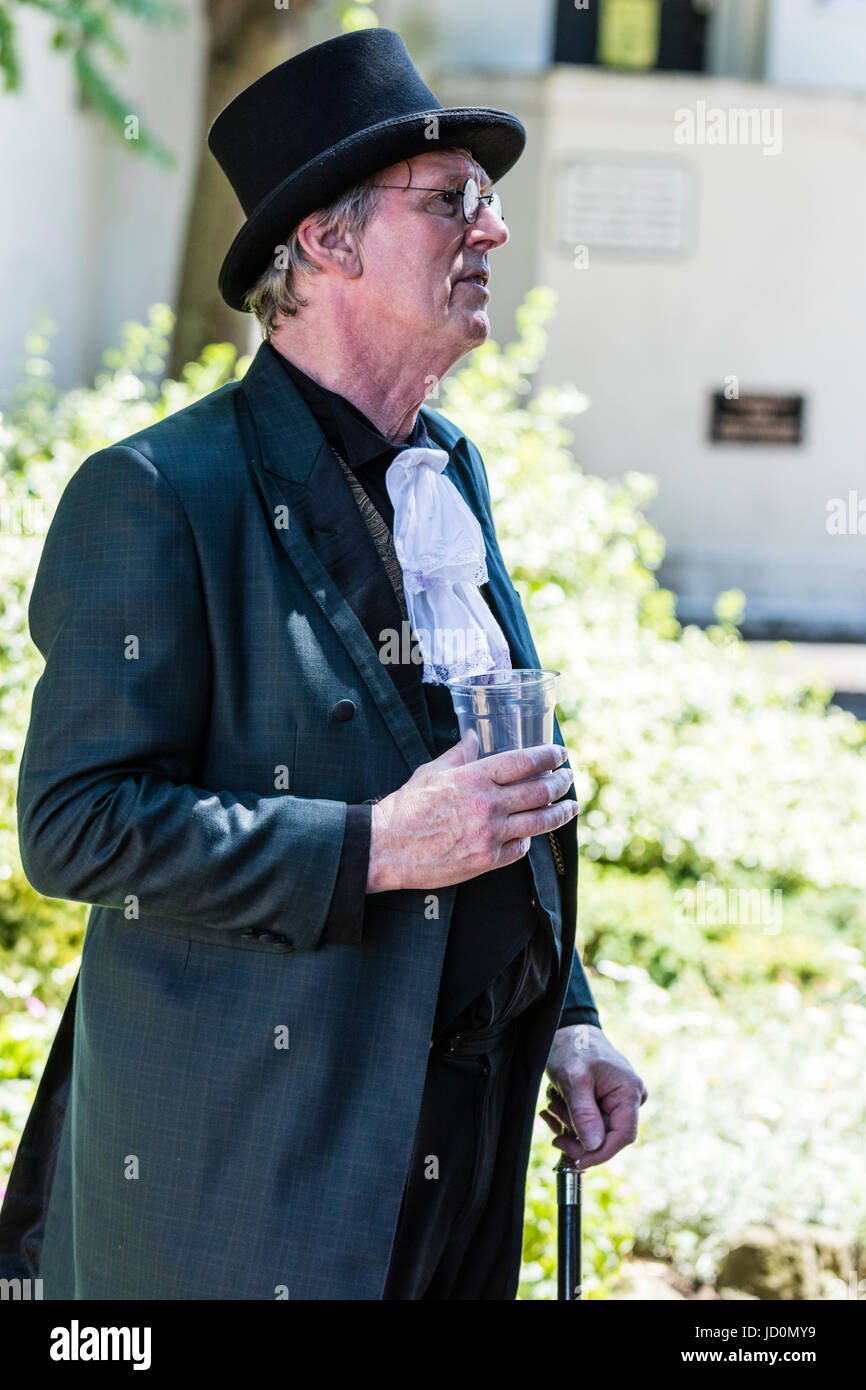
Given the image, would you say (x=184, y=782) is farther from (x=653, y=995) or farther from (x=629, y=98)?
(x=629, y=98)

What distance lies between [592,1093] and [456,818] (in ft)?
2.48

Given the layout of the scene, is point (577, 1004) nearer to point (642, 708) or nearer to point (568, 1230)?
point (568, 1230)

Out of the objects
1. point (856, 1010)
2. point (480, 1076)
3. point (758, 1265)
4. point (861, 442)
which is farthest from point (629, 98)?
point (480, 1076)

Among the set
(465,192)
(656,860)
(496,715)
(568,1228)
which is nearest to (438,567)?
(496,715)

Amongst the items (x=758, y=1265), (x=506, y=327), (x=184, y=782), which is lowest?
(x=758, y=1265)

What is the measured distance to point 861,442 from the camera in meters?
13.3

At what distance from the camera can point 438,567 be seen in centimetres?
206

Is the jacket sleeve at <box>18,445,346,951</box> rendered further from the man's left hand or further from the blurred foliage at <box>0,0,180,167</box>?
the blurred foliage at <box>0,0,180,167</box>

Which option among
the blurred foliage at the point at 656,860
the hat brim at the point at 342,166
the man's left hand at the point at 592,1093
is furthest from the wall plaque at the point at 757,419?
the man's left hand at the point at 592,1093

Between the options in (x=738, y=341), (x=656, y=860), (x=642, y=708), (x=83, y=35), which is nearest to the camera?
(x=656, y=860)

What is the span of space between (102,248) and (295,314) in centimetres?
1144

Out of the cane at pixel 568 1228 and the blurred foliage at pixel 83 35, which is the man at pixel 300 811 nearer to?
the cane at pixel 568 1228

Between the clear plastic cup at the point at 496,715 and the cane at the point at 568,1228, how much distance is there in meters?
0.83

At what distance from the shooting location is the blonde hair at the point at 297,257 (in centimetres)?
208
